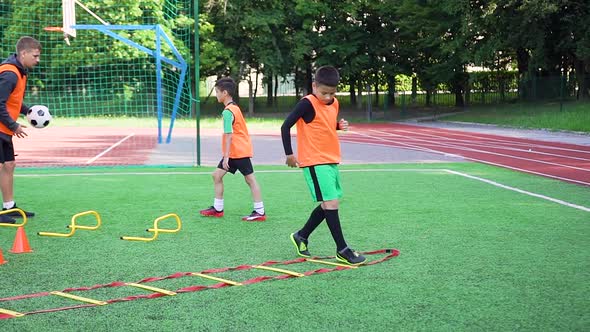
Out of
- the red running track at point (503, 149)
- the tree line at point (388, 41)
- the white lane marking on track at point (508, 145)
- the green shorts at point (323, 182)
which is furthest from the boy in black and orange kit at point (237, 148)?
the tree line at point (388, 41)

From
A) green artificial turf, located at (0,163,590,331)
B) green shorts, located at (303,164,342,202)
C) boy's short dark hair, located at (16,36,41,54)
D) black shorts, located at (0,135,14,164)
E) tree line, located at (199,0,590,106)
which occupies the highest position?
tree line, located at (199,0,590,106)

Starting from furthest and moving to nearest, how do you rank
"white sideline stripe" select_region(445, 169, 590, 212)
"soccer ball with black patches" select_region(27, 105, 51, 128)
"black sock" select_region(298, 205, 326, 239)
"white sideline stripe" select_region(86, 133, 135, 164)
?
1. "white sideline stripe" select_region(86, 133, 135, 164)
2. "white sideline stripe" select_region(445, 169, 590, 212)
3. "soccer ball with black patches" select_region(27, 105, 51, 128)
4. "black sock" select_region(298, 205, 326, 239)

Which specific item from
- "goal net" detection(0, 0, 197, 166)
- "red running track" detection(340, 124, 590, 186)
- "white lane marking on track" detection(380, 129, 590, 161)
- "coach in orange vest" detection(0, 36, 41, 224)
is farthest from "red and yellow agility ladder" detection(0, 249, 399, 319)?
"goal net" detection(0, 0, 197, 166)

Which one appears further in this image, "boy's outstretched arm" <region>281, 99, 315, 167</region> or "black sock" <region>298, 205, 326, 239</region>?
"black sock" <region>298, 205, 326, 239</region>

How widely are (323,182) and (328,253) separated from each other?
0.76m

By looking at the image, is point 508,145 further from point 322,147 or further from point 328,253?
point 322,147

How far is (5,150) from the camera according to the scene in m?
7.95

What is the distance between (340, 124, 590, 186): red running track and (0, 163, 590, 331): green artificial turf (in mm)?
2711

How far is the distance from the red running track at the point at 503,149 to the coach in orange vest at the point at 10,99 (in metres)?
8.29

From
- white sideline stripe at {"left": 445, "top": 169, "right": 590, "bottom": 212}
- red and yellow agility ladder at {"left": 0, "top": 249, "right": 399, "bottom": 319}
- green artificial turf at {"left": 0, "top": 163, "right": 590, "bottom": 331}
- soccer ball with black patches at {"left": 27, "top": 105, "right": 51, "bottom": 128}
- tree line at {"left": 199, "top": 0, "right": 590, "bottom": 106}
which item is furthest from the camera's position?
tree line at {"left": 199, "top": 0, "right": 590, "bottom": 106}

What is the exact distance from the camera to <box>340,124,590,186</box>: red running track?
13438mm

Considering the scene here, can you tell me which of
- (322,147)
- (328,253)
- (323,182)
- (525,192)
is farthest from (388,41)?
(323,182)

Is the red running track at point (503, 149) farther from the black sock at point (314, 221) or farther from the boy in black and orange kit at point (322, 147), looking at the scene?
the boy in black and orange kit at point (322, 147)

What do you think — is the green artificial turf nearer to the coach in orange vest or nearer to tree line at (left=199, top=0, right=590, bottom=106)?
the coach in orange vest
